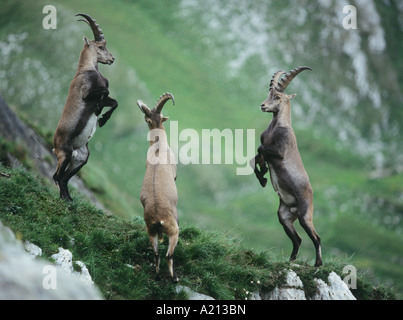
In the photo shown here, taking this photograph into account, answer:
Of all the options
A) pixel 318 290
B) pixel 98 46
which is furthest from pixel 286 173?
pixel 98 46

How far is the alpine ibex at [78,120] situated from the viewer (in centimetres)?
1208

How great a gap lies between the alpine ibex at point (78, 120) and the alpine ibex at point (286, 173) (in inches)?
158

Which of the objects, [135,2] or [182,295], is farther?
[135,2]

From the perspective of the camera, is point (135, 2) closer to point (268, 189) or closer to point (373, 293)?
point (268, 189)

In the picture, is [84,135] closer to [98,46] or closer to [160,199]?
[98,46]

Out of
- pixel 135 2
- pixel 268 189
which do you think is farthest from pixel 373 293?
pixel 135 2

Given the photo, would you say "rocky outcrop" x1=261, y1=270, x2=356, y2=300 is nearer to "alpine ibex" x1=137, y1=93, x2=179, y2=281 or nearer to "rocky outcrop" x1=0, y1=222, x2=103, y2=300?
"alpine ibex" x1=137, y1=93, x2=179, y2=281

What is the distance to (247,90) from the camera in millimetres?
55750

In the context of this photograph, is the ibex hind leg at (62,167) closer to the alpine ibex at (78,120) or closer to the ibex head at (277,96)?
the alpine ibex at (78,120)

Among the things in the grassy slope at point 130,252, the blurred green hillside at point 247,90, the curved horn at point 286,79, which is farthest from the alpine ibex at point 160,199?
the blurred green hillside at point 247,90

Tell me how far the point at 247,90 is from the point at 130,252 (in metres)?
46.5

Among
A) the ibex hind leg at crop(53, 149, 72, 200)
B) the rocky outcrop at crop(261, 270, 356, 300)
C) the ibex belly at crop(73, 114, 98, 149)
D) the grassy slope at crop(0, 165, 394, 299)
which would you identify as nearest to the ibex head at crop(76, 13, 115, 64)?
the ibex belly at crop(73, 114, 98, 149)
